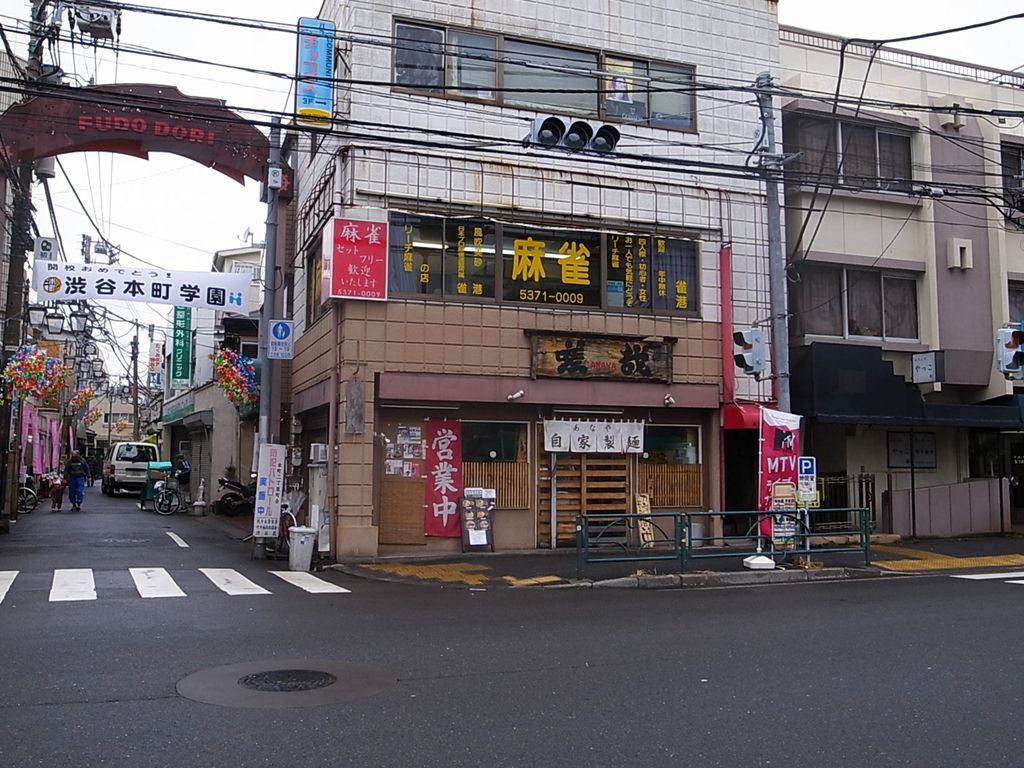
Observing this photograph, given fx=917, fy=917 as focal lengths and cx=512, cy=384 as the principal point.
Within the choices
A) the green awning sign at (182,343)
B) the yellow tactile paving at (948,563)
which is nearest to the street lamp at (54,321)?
the green awning sign at (182,343)

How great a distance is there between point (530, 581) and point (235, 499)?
49.2ft

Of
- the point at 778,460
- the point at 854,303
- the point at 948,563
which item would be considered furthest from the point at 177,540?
the point at 854,303

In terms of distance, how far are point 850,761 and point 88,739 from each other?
4701mm

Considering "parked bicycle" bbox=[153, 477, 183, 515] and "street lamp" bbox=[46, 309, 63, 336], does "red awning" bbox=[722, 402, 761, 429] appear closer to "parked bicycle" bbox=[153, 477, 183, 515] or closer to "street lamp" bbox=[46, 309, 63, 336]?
"parked bicycle" bbox=[153, 477, 183, 515]

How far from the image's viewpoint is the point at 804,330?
64.0 feet

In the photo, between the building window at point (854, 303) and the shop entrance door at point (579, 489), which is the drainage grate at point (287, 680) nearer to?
the shop entrance door at point (579, 489)

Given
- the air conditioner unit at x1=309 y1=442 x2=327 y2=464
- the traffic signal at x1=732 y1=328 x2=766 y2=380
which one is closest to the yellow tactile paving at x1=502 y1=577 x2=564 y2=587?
the air conditioner unit at x1=309 y1=442 x2=327 y2=464

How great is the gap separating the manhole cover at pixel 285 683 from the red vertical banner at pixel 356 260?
9065 mm

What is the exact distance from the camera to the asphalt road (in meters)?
5.69

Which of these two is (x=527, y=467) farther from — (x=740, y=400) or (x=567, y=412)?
(x=740, y=400)

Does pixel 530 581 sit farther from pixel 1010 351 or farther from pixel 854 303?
pixel 854 303

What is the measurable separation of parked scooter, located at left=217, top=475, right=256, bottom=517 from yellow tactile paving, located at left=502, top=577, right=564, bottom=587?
1405cm

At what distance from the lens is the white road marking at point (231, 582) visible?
1245 centimetres

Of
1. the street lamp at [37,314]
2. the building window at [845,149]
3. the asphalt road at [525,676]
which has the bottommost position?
the asphalt road at [525,676]
